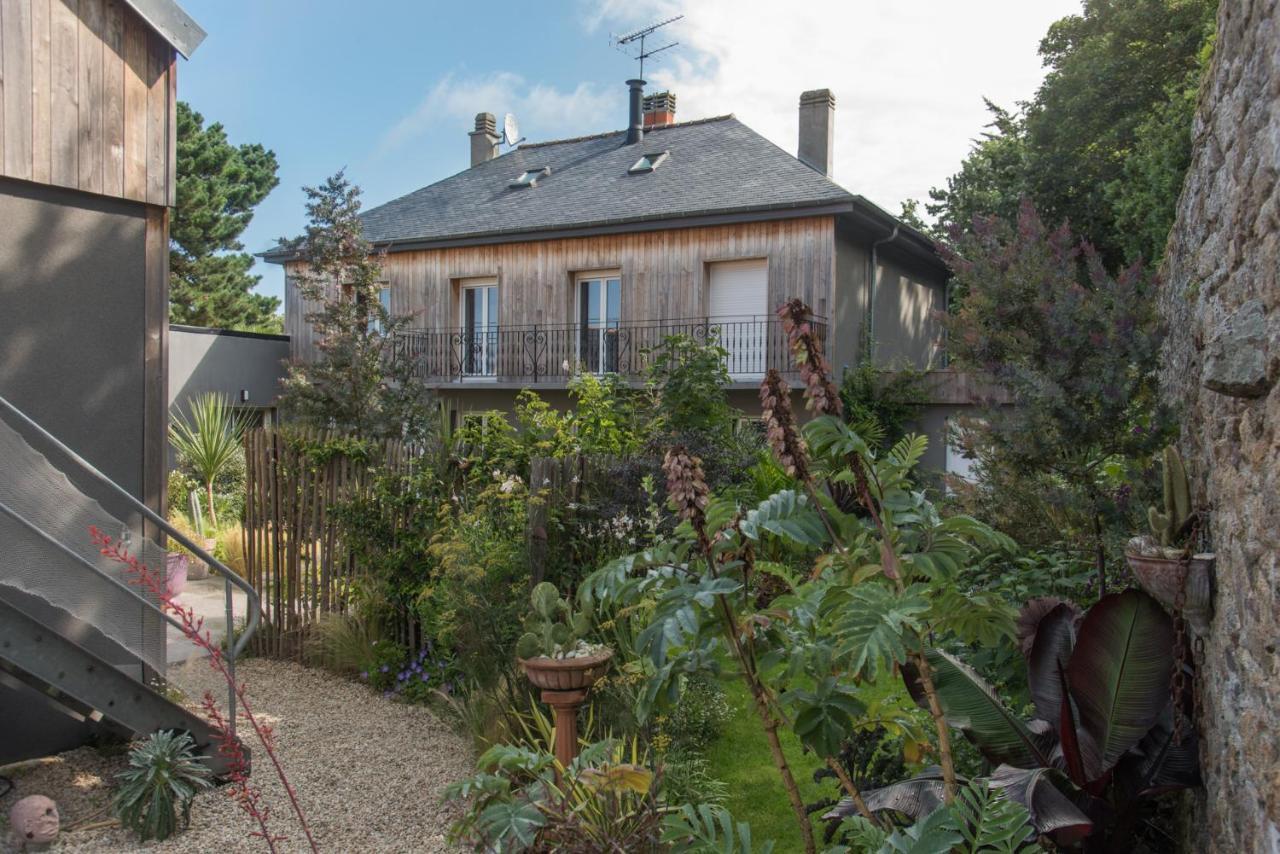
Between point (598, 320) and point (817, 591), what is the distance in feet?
48.9

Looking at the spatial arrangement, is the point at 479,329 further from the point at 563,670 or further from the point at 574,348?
the point at 563,670

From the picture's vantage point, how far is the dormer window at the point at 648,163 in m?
18.0

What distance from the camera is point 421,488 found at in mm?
6984

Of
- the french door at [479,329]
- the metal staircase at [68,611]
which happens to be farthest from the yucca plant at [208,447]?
the metal staircase at [68,611]

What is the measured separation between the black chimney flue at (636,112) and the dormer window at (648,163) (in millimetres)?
1664

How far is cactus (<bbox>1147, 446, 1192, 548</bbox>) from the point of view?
295 centimetres

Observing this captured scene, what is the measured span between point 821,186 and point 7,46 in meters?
12.0

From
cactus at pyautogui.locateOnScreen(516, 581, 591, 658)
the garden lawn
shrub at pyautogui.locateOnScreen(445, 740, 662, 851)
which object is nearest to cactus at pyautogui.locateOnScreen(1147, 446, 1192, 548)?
the garden lawn

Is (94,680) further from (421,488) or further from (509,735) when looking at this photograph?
(421,488)

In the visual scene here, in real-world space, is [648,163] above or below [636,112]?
below

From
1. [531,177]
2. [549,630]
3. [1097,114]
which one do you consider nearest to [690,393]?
[549,630]

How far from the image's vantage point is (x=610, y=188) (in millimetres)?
17719

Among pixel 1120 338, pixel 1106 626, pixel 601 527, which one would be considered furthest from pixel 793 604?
pixel 601 527

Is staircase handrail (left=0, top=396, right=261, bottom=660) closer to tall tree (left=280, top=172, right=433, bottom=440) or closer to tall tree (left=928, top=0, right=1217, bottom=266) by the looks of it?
tall tree (left=280, top=172, right=433, bottom=440)
